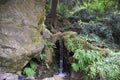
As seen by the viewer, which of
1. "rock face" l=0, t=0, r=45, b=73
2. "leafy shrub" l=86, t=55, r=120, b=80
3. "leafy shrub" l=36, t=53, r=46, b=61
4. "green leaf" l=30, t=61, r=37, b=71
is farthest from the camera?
"leafy shrub" l=36, t=53, r=46, b=61

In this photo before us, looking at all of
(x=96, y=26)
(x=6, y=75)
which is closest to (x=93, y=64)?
(x=6, y=75)

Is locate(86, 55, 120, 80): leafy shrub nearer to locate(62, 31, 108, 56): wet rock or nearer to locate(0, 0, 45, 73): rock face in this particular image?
locate(62, 31, 108, 56): wet rock

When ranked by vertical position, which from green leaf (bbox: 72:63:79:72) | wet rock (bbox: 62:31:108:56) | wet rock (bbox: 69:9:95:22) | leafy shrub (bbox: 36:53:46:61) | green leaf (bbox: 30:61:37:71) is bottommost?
green leaf (bbox: 30:61:37:71)

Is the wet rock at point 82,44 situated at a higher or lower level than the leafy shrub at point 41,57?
higher

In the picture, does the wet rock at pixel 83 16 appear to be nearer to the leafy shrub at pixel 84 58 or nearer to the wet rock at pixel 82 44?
the wet rock at pixel 82 44

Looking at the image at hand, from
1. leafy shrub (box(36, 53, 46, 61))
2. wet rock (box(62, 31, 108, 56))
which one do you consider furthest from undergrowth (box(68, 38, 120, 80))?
leafy shrub (box(36, 53, 46, 61))

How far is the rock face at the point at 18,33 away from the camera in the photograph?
7531 millimetres

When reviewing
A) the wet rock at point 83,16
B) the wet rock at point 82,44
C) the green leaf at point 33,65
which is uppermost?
the wet rock at point 83,16

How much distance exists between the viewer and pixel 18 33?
25.8 ft

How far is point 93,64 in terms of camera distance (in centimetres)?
757

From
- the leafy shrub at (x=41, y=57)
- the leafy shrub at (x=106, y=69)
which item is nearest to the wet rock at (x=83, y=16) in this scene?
the leafy shrub at (x=41, y=57)

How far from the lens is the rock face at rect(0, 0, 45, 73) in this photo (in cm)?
753

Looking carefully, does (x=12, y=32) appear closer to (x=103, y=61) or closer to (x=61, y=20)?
(x=103, y=61)

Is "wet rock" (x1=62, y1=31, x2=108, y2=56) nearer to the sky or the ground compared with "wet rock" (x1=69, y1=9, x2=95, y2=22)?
nearer to the ground
